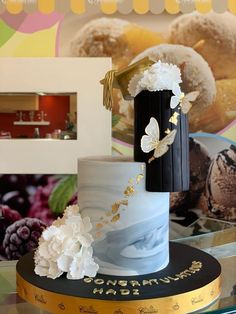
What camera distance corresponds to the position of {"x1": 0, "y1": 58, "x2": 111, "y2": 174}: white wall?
1734 mm

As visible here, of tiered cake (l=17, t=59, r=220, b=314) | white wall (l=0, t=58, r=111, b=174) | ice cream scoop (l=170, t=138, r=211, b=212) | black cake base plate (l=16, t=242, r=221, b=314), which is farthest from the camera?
ice cream scoop (l=170, t=138, r=211, b=212)

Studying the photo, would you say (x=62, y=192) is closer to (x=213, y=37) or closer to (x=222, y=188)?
(x=222, y=188)

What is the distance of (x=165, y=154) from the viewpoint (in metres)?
0.75

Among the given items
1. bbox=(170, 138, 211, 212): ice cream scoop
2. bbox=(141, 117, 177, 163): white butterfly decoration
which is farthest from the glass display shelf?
bbox=(170, 138, 211, 212): ice cream scoop

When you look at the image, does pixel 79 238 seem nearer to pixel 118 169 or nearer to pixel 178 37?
pixel 118 169

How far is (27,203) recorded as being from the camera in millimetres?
1773

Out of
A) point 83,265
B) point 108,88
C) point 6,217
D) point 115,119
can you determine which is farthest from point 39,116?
point 83,265

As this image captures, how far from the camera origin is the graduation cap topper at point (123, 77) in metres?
0.78

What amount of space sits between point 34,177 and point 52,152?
13 centimetres

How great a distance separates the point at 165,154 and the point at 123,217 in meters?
0.13

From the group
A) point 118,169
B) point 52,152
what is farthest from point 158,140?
point 52,152

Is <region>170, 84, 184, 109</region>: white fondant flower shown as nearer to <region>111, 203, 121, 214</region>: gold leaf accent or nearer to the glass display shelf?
<region>111, 203, 121, 214</region>: gold leaf accent

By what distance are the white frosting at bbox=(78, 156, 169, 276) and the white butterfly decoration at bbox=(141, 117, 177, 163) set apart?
3cm

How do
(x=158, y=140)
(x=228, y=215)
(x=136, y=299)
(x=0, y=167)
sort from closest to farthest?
(x=136, y=299) → (x=158, y=140) → (x=0, y=167) → (x=228, y=215)
